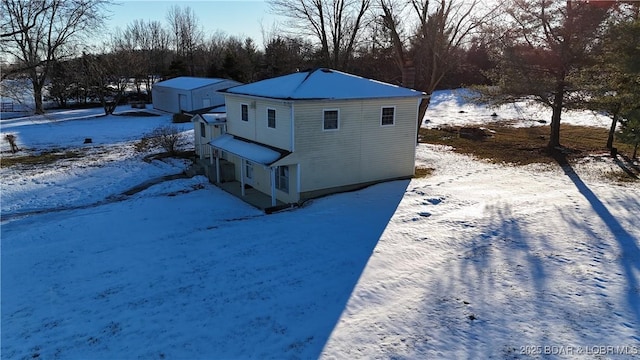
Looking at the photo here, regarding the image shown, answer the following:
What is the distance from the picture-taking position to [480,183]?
17.6 metres

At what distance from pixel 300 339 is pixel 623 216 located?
11.3 m

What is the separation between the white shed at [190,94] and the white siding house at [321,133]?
68.9ft

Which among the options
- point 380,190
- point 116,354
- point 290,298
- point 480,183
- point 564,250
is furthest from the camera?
point 480,183

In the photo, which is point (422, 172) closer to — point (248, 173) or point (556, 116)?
point (248, 173)

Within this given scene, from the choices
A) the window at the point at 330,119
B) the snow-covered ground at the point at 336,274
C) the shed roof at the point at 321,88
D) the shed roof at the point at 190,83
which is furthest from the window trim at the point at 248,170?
the shed roof at the point at 190,83

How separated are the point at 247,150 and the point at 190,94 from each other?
2353 cm

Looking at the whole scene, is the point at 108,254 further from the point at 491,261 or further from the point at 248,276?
the point at 491,261

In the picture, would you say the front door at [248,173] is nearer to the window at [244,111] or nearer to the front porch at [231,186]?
the front porch at [231,186]

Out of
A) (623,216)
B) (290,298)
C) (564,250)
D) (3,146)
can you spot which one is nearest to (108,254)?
(290,298)

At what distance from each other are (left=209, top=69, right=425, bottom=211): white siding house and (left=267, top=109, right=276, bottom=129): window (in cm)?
4

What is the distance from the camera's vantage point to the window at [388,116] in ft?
57.0

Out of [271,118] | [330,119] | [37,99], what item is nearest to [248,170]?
[271,118]

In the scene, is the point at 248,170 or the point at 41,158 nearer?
the point at 248,170

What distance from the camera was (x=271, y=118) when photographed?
55.5ft
